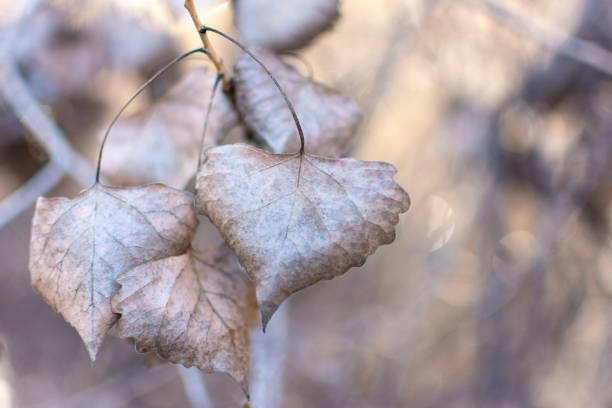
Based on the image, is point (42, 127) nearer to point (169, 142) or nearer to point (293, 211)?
point (169, 142)

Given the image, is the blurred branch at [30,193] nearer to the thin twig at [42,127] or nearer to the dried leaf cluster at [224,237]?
the thin twig at [42,127]

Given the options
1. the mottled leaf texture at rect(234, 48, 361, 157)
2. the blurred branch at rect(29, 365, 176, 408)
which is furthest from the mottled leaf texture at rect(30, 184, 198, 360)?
the blurred branch at rect(29, 365, 176, 408)

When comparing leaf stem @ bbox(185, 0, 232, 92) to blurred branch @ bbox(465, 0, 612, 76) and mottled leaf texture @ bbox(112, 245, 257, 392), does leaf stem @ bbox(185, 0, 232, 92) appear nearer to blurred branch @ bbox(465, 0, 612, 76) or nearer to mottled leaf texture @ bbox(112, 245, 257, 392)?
mottled leaf texture @ bbox(112, 245, 257, 392)

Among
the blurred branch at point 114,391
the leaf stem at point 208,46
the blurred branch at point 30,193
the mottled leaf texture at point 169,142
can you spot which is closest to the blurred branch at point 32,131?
the blurred branch at point 30,193

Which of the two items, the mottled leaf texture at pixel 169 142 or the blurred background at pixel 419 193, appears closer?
the mottled leaf texture at pixel 169 142

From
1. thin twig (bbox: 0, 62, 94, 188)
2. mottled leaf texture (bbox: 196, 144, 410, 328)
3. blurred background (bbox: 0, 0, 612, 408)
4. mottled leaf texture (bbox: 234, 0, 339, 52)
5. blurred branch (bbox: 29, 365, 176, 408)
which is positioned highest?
mottled leaf texture (bbox: 234, 0, 339, 52)
